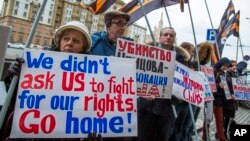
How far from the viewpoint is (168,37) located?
446 centimetres

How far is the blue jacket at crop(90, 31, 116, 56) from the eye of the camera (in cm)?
393

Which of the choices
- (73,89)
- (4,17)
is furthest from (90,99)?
(4,17)

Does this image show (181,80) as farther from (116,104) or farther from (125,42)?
(116,104)

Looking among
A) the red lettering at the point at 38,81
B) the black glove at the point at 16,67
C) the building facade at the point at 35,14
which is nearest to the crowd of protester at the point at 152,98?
the black glove at the point at 16,67

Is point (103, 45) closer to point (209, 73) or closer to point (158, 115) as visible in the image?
point (158, 115)

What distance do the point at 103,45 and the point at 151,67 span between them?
2.00 feet

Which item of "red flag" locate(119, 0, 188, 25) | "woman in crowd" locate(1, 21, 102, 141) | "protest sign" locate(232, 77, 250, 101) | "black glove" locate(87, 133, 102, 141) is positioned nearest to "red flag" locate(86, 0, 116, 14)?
"red flag" locate(119, 0, 188, 25)

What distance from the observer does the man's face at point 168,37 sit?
14.6 feet

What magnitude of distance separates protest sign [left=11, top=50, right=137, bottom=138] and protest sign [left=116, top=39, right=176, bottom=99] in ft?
2.11

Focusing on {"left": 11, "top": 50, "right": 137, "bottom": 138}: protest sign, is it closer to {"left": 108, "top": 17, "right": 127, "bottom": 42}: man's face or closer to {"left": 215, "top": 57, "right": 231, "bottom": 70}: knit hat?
{"left": 108, "top": 17, "right": 127, "bottom": 42}: man's face

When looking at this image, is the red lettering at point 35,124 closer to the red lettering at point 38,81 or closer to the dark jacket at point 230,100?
the red lettering at point 38,81

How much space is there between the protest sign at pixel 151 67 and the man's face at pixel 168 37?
385 millimetres

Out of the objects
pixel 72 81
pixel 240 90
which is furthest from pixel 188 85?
pixel 240 90

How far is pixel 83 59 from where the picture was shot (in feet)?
9.75
